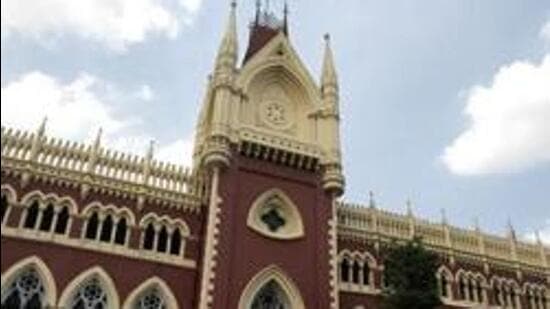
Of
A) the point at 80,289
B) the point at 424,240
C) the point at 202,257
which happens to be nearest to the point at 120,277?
the point at 80,289

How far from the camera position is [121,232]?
32031mm

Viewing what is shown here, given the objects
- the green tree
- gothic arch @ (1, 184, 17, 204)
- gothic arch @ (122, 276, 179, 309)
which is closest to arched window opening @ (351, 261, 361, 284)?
the green tree

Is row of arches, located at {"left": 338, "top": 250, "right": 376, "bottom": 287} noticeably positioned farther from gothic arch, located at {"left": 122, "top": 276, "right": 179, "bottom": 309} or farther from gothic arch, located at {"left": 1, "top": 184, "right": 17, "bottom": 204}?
gothic arch, located at {"left": 1, "top": 184, "right": 17, "bottom": 204}

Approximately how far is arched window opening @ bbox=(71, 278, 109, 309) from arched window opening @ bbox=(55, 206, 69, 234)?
2.66 m

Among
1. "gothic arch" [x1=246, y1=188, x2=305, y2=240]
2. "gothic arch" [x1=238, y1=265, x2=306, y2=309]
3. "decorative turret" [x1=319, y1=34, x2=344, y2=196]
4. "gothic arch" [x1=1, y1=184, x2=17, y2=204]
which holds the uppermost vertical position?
"decorative turret" [x1=319, y1=34, x2=344, y2=196]

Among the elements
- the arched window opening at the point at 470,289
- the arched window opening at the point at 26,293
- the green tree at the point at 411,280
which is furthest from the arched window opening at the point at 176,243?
the arched window opening at the point at 470,289

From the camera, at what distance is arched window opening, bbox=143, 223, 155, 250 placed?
32281 mm

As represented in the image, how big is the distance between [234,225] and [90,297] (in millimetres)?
7250

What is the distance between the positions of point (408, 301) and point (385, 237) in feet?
30.5

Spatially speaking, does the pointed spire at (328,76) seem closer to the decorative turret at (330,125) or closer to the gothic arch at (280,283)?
the decorative turret at (330,125)

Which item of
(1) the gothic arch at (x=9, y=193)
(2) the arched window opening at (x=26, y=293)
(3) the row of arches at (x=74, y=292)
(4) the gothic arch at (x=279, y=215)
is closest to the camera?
(2) the arched window opening at (x=26, y=293)

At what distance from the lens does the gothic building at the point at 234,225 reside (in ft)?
99.2

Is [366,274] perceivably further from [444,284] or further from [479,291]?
[479,291]

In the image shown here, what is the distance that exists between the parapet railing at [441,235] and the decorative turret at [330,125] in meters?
1.93
